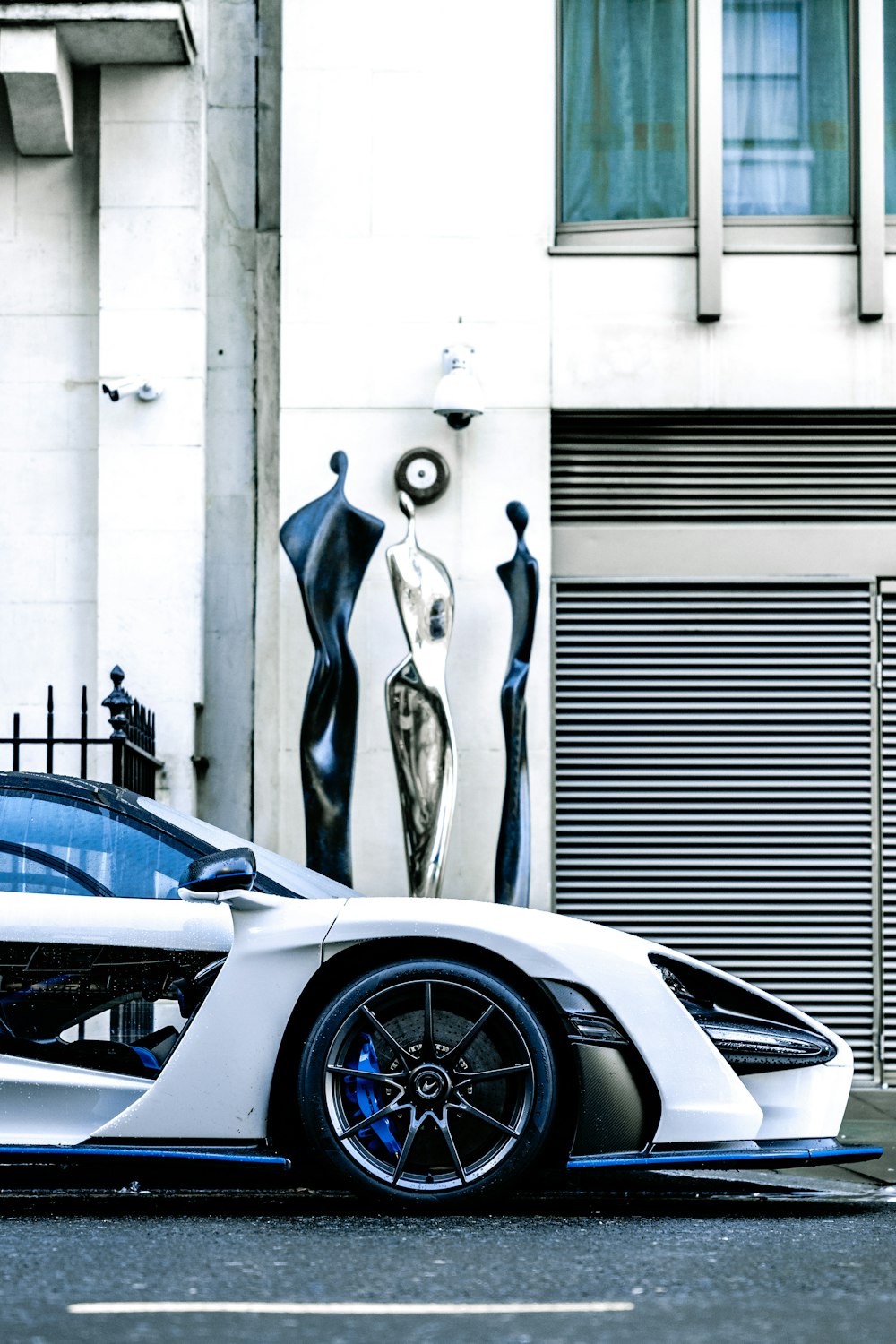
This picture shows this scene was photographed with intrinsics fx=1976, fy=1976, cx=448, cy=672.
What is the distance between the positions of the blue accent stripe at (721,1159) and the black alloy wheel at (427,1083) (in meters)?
0.18

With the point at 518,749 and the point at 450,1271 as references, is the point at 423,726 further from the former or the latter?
the point at 450,1271

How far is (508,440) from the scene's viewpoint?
11.5 m

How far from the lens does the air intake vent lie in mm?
11734

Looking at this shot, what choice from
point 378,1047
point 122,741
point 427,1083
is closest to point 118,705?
point 122,741

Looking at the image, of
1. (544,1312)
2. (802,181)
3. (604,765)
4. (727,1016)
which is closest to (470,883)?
(604,765)

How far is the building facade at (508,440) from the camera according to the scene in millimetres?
11469

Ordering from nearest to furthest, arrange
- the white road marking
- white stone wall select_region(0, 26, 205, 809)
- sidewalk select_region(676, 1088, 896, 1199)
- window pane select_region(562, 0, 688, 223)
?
the white road marking → sidewalk select_region(676, 1088, 896, 1199) → white stone wall select_region(0, 26, 205, 809) → window pane select_region(562, 0, 688, 223)

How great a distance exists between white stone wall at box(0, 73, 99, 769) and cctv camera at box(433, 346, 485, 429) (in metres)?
2.15

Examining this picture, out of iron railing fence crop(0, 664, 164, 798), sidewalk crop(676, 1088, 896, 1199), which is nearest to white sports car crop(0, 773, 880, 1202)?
sidewalk crop(676, 1088, 896, 1199)

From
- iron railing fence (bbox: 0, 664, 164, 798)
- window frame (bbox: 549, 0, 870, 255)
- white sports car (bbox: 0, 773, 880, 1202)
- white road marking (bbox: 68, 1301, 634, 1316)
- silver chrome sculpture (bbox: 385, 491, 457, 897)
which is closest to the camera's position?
white road marking (bbox: 68, 1301, 634, 1316)

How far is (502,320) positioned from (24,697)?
359cm

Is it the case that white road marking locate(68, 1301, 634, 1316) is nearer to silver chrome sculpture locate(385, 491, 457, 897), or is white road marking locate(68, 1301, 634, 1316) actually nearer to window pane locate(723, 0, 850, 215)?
silver chrome sculpture locate(385, 491, 457, 897)

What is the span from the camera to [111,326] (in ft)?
38.0

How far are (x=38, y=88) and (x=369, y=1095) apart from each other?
7770 mm
